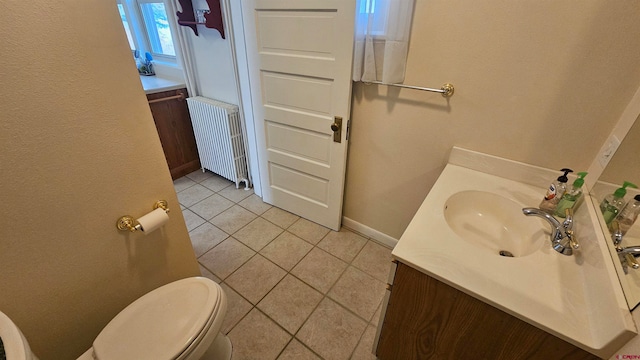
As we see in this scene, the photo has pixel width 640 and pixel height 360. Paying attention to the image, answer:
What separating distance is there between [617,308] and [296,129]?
1.63 meters

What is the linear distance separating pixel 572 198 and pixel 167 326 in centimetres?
160

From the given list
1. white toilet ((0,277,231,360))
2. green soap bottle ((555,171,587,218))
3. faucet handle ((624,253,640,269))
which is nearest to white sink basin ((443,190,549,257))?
green soap bottle ((555,171,587,218))

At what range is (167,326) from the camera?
Answer: 933mm

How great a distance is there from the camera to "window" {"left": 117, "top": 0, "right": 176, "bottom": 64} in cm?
248

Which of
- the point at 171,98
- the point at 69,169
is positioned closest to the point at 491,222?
the point at 69,169

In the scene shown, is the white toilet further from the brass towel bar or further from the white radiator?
the brass towel bar

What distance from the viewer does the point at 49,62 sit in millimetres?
670

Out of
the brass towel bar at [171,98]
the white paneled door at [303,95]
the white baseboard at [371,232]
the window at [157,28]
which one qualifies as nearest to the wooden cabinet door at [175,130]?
the brass towel bar at [171,98]

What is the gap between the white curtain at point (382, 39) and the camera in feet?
3.99

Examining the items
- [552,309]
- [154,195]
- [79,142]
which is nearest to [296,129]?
[154,195]

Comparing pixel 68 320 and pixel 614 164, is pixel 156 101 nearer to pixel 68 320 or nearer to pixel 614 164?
pixel 68 320

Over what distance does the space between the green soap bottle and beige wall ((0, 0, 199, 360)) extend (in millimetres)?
1590

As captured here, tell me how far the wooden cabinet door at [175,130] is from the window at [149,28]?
1.72ft

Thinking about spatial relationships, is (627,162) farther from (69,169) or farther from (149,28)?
(149,28)
